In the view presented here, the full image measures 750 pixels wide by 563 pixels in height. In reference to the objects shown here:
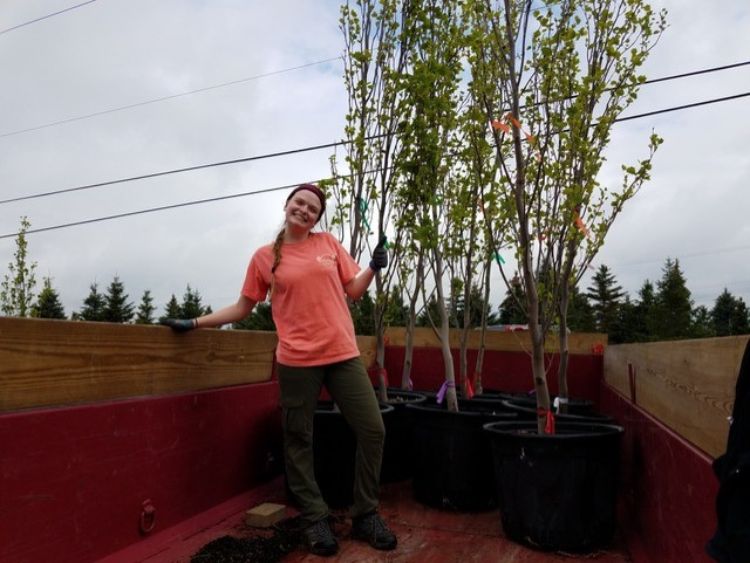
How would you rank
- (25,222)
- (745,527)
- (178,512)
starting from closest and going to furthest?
(745,527) → (178,512) → (25,222)

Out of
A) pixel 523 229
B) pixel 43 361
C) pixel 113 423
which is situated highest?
pixel 523 229

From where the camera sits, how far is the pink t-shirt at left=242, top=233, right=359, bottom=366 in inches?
106

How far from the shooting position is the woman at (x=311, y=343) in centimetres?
270

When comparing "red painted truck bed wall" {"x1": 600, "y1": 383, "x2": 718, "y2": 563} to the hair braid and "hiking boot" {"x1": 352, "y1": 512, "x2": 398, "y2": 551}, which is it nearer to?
"hiking boot" {"x1": 352, "y1": 512, "x2": 398, "y2": 551}

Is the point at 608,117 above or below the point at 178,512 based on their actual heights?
above

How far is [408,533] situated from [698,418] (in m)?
1.61

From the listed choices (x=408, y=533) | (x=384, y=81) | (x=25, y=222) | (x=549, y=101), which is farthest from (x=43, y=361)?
(x=25, y=222)

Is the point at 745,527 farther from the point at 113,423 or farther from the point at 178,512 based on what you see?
the point at 178,512

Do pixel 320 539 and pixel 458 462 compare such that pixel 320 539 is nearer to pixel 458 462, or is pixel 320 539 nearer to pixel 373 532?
pixel 373 532

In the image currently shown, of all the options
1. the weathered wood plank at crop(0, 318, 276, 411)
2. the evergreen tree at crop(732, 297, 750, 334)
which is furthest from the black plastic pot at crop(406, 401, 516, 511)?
the evergreen tree at crop(732, 297, 750, 334)

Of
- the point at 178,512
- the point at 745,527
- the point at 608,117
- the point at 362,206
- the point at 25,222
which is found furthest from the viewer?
the point at 25,222

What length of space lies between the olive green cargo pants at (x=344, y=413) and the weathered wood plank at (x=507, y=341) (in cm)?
242

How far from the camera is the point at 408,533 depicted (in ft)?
9.25

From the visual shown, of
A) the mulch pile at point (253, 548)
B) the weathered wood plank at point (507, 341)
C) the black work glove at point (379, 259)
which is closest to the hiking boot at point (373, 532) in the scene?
the mulch pile at point (253, 548)
